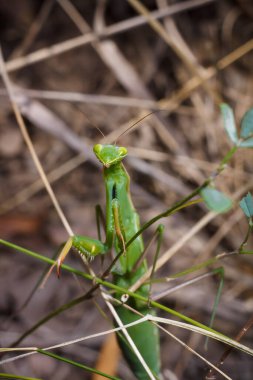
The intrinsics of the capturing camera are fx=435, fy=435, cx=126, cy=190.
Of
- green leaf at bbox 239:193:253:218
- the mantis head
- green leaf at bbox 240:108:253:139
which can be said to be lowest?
green leaf at bbox 239:193:253:218

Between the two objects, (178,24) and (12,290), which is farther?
(178,24)

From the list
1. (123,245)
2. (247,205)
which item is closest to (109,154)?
(123,245)

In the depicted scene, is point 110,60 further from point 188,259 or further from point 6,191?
point 188,259

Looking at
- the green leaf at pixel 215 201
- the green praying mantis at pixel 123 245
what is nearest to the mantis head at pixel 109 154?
the green praying mantis at pixel 123 245

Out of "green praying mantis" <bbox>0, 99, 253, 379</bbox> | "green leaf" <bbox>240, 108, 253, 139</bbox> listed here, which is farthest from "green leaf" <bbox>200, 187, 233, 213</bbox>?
"green leaf" <bbox>240, 108, 253, 139</bbox>

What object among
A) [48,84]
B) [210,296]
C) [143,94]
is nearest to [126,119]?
[143,94]

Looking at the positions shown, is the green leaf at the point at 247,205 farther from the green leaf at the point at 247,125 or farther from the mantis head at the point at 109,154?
the mantis head at the point at 109,154

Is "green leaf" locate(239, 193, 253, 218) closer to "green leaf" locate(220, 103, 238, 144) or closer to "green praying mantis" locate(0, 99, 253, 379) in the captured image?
"green praying mantis" locate(0, 99, 253, 379)
